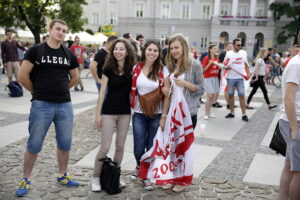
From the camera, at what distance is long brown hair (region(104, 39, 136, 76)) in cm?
397

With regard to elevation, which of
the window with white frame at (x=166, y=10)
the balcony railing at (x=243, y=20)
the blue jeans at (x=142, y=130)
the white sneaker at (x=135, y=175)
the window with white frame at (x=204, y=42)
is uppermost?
the window with white frame at (x=166, y=10)

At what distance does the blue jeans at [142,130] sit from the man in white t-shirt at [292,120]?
1585mm

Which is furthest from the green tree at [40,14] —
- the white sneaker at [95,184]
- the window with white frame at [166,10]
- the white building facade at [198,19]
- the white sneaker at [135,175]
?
the window with white frame at [166,10]

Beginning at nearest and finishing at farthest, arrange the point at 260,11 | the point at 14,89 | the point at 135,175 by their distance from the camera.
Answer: the point at 135,175 < the point at 14,89 < the point at 260,11

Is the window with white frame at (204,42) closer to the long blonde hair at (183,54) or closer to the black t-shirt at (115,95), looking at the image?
the long blonde hair at (183,54)

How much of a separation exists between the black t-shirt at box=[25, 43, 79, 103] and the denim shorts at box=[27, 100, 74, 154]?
0.08 m

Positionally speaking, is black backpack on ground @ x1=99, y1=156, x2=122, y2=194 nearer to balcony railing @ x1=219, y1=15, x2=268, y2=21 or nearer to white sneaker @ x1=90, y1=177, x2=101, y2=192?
white sneaker @ x1=90, y1=177, x2=101, y2=192

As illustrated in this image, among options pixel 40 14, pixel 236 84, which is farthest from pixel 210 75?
pixel 40 14

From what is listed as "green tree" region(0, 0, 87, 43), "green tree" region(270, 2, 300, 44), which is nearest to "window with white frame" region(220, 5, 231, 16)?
"green tree" region(270, 2, 300, 44)

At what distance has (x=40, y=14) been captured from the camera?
24562 mm

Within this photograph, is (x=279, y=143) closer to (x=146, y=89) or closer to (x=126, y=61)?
(x=146, y=89)

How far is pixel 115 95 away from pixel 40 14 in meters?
23.0

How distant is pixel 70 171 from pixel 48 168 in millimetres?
344

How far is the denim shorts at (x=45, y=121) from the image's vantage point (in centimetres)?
373
